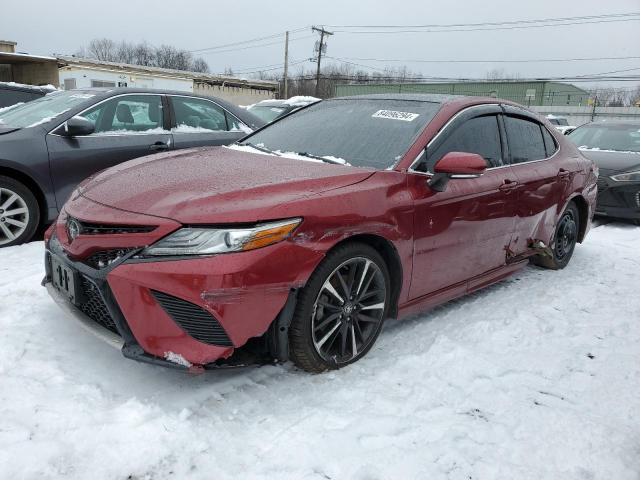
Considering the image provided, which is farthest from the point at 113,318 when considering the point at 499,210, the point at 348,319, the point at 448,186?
the point at 499,210

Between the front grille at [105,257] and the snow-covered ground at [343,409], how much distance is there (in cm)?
58

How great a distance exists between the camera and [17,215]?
456cm

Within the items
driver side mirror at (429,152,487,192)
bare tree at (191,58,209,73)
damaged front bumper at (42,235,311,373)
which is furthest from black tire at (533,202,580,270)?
bare tree at (191,58,209,73)

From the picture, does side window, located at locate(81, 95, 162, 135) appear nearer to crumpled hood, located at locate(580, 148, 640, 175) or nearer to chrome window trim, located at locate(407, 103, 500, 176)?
chrome window trim, located at locate(407, 103, 500, 176)

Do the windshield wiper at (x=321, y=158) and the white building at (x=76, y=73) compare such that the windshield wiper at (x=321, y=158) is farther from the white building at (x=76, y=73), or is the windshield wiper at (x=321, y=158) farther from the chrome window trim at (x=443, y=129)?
the white building at (x=76, y=73)

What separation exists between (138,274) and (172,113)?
142 inches

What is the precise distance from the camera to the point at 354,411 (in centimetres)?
244

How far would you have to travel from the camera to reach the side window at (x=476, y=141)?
10.5 feet

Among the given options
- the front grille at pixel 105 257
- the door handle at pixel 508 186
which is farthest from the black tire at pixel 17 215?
the door handle at pixel 508 186

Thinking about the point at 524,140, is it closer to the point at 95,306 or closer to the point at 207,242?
the point at 207,242

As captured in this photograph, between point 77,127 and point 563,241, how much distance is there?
14.9 feet

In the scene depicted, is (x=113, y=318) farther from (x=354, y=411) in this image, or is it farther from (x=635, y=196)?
(x=635, y=196)

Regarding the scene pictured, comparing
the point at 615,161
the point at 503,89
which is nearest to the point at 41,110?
the point at 615,161

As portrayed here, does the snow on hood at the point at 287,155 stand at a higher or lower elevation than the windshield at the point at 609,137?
lower
